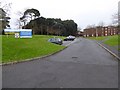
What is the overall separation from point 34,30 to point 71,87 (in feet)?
280

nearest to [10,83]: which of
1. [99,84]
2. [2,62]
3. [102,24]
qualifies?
[99,84]

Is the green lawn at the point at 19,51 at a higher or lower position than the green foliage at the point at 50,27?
lower

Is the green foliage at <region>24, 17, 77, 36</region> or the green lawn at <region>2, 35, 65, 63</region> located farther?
the green foliage at <region>24, 17, 77, 36</region>

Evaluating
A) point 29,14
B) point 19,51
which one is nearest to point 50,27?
point 29,14

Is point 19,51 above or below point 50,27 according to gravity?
below

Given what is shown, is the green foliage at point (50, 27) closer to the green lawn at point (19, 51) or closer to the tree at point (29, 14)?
the tree at point (29, 14)

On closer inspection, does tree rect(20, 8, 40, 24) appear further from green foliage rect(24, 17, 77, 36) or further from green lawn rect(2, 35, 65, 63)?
green lawn rect(2, 35, 65, 63)

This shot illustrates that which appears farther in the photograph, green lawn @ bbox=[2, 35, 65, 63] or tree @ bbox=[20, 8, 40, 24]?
tree @ bbox=[20, 8, 40, 24]

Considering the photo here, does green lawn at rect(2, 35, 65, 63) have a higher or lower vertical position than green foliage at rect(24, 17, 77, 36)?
lower

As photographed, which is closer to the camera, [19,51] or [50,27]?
[19,51]

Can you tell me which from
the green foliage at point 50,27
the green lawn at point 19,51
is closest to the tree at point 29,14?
the green foliage at point 50,27

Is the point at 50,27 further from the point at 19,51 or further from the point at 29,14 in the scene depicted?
the point at 19,51

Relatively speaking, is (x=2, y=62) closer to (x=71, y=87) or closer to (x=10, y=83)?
(x=10, y=83)

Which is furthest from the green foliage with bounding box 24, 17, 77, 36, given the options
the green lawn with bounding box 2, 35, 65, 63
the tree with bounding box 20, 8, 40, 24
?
the green lawn with bounding box 2, 35, 65, 63
